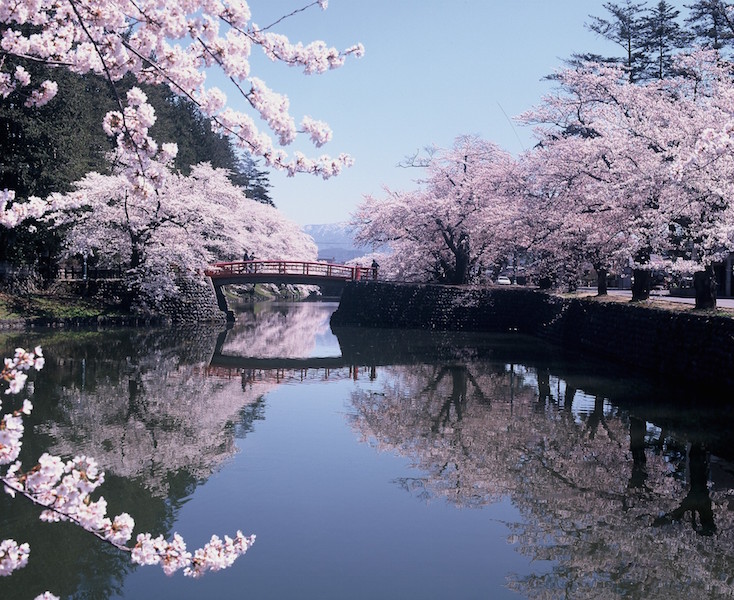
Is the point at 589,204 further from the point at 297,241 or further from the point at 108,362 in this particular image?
the point at 297,241

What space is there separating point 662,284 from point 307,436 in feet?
96.1

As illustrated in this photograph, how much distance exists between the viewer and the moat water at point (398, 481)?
7.01 m

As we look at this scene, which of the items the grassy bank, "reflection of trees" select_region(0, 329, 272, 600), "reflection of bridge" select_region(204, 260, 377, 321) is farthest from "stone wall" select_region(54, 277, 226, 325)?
"reflection of trees" select_region(0, 329, 272, 600)

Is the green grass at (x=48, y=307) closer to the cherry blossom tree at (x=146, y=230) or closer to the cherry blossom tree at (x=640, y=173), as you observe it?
the cherry blossom tree at (x=146, y=230)

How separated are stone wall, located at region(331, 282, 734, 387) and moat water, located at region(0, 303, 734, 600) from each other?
0.83 metres

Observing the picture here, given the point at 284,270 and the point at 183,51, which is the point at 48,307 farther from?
the point at 183,51

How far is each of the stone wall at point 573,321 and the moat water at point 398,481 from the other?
0.83 m

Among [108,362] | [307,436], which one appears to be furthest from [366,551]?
[108,362]

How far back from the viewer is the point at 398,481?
10055 millimetres

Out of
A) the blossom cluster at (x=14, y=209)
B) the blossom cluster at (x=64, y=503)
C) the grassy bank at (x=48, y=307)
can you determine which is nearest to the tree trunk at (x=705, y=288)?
the blossom cluster at (x=14, y=209)

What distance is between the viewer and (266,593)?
21.6ft

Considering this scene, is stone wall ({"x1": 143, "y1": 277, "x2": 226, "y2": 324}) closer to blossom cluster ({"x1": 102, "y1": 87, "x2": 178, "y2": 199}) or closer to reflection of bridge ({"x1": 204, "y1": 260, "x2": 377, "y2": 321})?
reflection of bridge ({"x1": 204, "y1": 260, "x2": 377, "y2": 321})

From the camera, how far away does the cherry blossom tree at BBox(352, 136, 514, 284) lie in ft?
109

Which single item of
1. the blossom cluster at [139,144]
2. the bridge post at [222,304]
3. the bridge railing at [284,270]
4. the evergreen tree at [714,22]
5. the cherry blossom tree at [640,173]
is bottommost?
the bridge post at [222,304]
